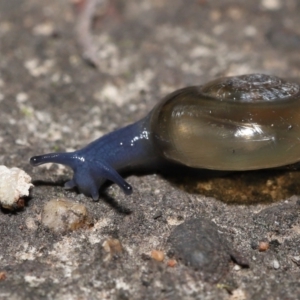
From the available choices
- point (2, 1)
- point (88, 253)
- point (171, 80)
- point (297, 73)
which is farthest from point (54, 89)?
point (297, 73)

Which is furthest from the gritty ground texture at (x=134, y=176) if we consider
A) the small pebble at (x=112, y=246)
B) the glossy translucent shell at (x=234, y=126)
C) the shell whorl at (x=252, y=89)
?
the shell whorl at (x=252, y=89)

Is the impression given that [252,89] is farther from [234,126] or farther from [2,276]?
[2,276]

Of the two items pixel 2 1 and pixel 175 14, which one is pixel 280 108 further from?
pixel 2 1

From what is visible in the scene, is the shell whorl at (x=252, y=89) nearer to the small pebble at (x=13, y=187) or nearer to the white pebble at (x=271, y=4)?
the small pebble at (x=13, y=187)

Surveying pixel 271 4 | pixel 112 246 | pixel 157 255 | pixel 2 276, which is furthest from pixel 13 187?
pixel 271 4

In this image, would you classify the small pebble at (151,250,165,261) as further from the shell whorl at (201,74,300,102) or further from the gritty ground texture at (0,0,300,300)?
the shell whorl at (201,74,300,102)
